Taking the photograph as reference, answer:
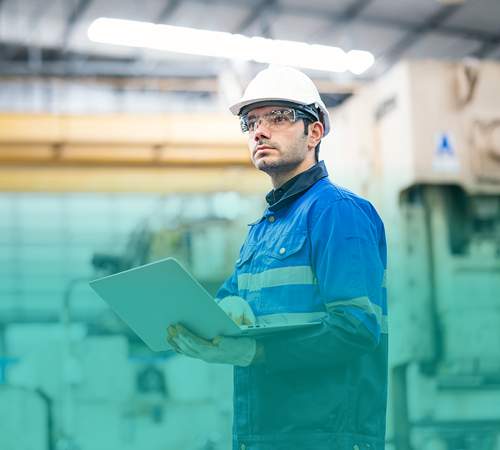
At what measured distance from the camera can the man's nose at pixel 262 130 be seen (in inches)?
49.5

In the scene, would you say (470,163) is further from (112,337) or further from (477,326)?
(112,337)

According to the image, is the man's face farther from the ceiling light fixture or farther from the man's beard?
the ceiling light fixture

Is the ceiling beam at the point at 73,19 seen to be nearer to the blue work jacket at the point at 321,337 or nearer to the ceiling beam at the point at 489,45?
the ceiling beam at the point at 489,45

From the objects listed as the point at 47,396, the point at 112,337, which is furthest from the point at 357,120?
the point at 47,396

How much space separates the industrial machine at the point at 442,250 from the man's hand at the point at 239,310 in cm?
204

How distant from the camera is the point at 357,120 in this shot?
368 cm

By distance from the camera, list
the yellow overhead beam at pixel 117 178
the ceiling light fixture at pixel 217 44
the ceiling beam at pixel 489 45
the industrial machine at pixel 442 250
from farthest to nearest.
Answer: the ceiling beam at pixel 489 45 < the ceiling light fixture at pixel 217 44 < the yellow overhead beam at pixel 117 178 < the industrial machine at pixel 442 250

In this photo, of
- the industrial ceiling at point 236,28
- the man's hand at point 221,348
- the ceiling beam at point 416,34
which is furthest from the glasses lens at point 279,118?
the ceiling beam at point 416,34

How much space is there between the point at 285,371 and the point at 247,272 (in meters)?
0.25

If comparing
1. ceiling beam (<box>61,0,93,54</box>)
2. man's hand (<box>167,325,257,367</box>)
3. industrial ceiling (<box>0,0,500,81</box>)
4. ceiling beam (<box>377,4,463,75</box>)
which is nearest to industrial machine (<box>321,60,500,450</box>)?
man's hand (<box>167,325,257,367</box>)

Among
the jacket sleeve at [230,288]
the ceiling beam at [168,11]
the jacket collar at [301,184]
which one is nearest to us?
the jacket collar at [301,184]

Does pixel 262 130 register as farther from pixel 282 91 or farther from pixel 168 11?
pixel 168 11

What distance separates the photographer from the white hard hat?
1272 millimetres

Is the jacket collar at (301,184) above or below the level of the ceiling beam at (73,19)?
below
